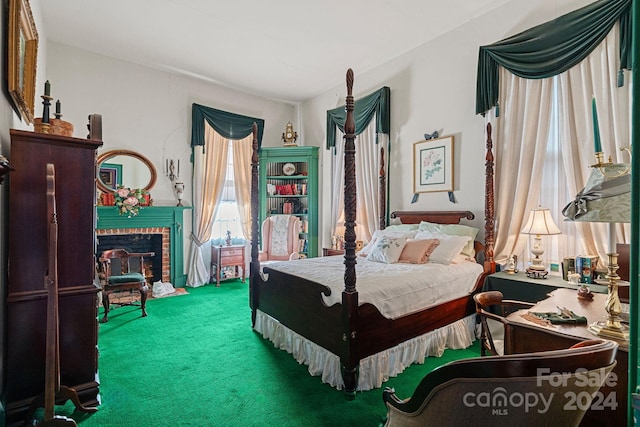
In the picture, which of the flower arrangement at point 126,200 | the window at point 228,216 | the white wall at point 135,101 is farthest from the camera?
the window at point 228,216

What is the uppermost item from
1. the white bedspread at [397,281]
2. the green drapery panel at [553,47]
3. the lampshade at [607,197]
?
the green drapery panel at [553,47]

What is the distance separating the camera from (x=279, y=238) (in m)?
5.41

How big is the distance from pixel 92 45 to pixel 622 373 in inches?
234

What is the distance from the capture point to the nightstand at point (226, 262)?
17.2 ft

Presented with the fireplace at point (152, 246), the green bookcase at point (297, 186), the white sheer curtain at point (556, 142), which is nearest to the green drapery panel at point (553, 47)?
the white sheer curtain at point (556, 142)

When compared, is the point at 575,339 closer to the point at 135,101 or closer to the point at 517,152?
the point at 517,152

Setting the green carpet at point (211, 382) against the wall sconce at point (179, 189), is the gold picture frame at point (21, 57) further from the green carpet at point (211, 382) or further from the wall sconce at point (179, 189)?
the wall sconce at point (179, 189)

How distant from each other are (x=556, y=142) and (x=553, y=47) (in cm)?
82

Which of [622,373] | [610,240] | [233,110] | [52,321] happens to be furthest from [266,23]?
[622,373]

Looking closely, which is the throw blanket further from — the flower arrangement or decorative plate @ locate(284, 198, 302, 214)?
the flower arrangement

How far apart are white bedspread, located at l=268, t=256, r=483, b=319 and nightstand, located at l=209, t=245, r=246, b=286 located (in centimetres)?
243

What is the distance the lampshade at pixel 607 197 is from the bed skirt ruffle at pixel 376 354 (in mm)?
1571

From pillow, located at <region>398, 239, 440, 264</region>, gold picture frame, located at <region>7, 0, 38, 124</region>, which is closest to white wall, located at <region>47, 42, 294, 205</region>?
gold picture frame, located at <region>7, 0, 38, 124</region>

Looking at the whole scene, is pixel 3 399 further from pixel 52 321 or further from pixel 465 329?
pixel 465 329
